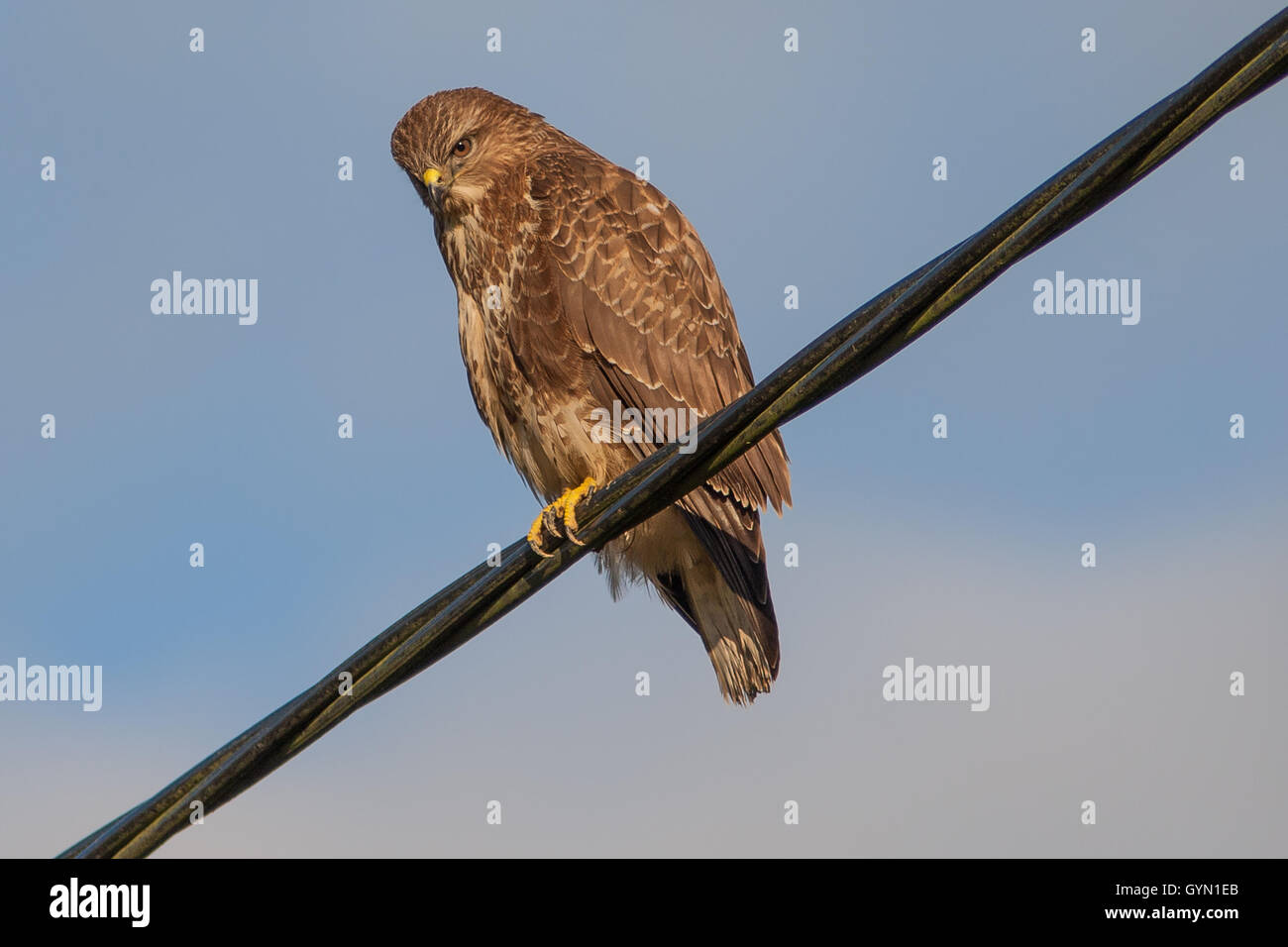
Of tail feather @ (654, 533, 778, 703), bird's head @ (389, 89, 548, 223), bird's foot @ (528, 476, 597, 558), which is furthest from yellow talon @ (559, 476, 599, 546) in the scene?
bird's head @ (389, 89, 548, 223)

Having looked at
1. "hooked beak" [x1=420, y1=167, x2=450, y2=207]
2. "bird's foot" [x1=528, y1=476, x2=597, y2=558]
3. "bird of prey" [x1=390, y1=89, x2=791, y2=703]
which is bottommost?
"bird's foot" [x1=528, y1=476, x2=597, y2=558]

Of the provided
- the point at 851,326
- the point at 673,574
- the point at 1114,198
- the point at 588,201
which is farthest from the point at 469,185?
the point at 1114,198

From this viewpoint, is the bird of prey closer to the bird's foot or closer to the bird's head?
the bird's head

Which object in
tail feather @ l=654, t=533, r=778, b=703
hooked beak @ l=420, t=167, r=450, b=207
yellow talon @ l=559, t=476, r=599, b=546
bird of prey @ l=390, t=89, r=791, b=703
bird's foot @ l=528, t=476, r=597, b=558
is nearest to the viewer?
yellow talon @ l=559, t=476, r=599, b=546

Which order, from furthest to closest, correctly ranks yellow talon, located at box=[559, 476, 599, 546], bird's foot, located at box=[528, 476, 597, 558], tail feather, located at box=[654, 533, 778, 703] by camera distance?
tail feather, located at box=[654, 533, 778, 703]
bird's foot, located at box=[528, 476, 597, 558]
yellow talon, located at box=[559, 476, 599, 546]

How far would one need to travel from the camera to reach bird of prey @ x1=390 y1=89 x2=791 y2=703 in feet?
20.0

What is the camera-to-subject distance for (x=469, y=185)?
675 cm

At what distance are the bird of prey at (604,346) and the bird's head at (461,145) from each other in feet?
0.03

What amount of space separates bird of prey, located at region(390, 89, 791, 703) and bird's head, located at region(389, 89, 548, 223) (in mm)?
10

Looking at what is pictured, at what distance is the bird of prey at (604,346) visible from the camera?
20.0ft

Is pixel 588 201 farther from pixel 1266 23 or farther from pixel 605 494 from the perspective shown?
pixel 1266 23

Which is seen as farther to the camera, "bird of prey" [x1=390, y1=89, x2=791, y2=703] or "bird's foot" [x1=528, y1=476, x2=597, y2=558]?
"bird of prey" [x1=390, y1=89, x2=791, y2=703]

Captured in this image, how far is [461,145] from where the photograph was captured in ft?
22.7

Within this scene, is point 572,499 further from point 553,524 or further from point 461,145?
point 461,145
